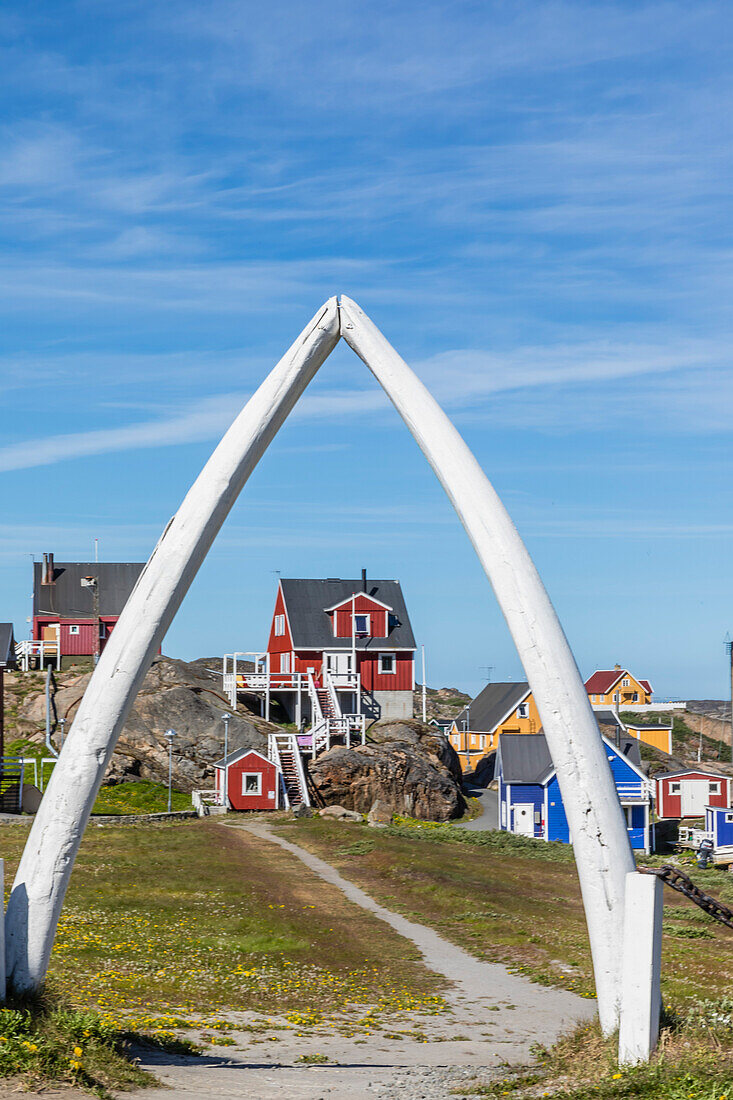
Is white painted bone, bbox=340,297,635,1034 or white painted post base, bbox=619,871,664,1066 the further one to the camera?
white painted bone, bbox=340,297,635,1034

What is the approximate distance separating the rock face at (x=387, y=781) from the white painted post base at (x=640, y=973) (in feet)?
120

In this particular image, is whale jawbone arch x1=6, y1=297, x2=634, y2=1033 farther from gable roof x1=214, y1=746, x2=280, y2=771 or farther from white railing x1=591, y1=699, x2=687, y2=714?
white railing x1=591, y1=699, x2=687, y2=714

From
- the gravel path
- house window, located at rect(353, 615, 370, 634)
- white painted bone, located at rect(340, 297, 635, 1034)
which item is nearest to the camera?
white painted bone, located at rect(340, 297, 635, 1034)

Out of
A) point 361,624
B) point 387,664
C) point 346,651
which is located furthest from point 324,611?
point 387,664

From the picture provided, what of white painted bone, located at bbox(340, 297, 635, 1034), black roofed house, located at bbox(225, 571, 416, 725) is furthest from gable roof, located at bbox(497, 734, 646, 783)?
white painted bone, located at bbox(340, 297, 635, 1034)

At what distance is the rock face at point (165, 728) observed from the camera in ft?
155

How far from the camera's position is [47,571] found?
2677 inches

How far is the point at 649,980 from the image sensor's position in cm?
947

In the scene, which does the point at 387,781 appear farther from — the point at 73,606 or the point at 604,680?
the point at 604,680

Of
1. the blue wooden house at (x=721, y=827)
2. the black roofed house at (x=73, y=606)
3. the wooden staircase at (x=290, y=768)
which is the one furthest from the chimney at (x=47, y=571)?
the blue wooden house at (x=721, y=827)

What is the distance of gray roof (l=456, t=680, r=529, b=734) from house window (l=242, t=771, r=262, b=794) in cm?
2777

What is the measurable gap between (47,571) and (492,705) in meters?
32.4

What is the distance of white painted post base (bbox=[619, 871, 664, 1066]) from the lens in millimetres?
9469

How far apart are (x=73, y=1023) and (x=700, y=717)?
A: 99368 mm
